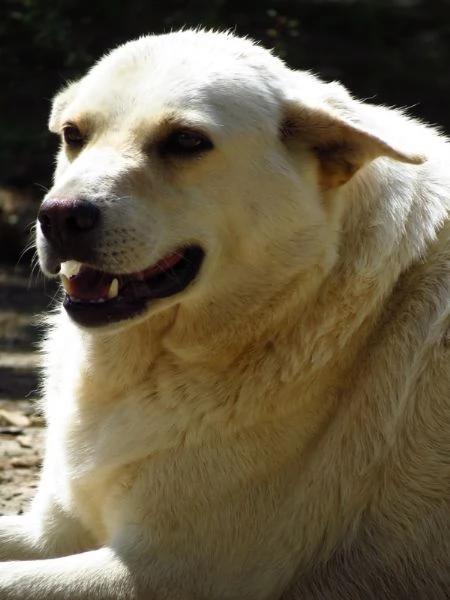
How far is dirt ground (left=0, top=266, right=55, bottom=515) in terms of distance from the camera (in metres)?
5.19

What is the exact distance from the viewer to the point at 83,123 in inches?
157

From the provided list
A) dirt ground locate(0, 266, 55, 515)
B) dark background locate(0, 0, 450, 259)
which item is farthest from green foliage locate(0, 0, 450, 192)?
dirt ground locate(0, 266, 55, 515)

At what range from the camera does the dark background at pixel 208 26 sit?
338 inches

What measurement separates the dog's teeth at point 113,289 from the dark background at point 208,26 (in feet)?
14.3

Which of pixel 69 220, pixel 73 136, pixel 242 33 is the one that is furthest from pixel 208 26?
pixel 69 220

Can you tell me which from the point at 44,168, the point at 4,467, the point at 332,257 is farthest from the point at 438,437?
the point at 44,168

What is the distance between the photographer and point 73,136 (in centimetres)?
405

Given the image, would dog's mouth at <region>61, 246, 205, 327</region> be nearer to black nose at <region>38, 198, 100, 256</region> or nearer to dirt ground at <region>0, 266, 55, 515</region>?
black nose at <region>38, 198, 100, 256</region>

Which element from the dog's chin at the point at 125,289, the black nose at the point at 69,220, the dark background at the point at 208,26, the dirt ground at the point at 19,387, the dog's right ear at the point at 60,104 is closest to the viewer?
the black nose at the point at 69,220

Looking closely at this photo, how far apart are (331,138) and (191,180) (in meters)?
0.46

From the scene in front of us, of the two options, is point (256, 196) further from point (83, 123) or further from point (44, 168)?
point (44, 168)

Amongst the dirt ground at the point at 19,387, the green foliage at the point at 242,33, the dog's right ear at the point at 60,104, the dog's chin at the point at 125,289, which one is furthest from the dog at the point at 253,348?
the green foliage at the point at 242,33

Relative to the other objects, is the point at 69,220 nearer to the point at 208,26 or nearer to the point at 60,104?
the point at 60,104

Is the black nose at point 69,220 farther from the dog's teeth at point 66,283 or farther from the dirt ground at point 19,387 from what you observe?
the dirt ground at point 19,387
